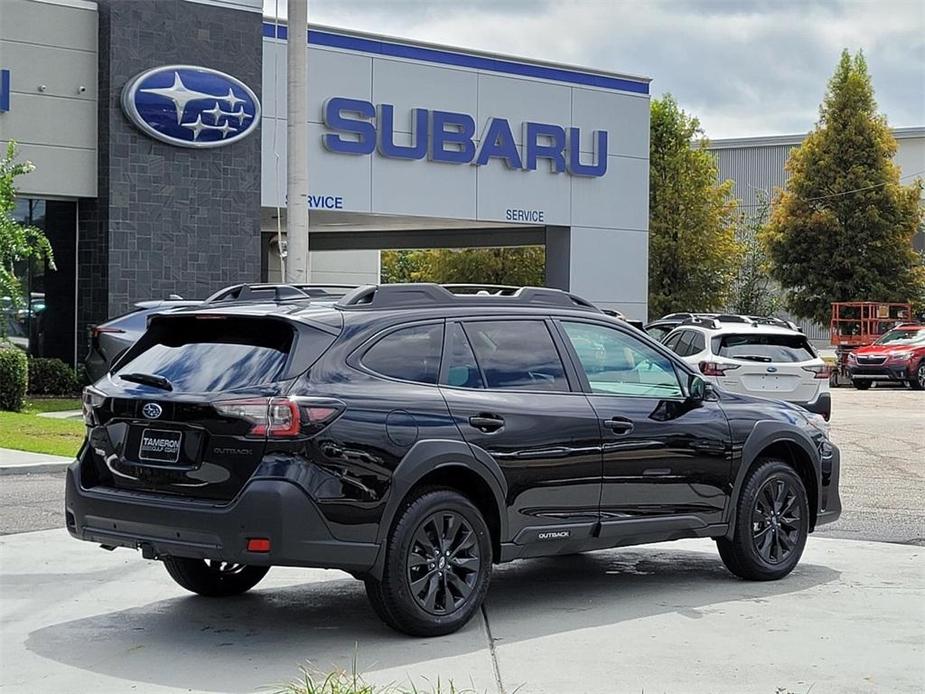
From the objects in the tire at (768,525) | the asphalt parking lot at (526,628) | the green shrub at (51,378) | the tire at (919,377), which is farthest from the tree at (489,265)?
the tire at (768,525)

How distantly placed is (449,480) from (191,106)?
18.2 m

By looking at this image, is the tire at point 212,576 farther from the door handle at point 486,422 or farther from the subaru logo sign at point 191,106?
the subaru logo sign at point 191,106

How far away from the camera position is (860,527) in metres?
11.6

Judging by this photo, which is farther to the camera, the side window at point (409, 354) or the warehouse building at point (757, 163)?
the warehouse building at point (757, 163)

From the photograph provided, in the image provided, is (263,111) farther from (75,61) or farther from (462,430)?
(462,430)

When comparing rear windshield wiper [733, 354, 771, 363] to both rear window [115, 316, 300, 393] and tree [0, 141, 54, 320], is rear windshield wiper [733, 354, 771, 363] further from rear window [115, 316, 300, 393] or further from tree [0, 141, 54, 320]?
rear window [115, 316, 300, 393]

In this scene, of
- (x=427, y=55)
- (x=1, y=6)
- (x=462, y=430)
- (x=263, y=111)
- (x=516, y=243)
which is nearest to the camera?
(x=462, y=430)

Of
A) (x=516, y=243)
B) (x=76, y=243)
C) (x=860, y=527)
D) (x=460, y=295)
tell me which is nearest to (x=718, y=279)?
(x=516, y=243)

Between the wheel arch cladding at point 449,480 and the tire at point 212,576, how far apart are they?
1444 millimetres

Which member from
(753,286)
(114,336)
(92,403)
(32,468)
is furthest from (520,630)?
(753,286)

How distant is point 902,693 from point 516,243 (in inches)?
1055

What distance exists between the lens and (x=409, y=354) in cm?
761

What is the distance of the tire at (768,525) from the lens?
889 cm

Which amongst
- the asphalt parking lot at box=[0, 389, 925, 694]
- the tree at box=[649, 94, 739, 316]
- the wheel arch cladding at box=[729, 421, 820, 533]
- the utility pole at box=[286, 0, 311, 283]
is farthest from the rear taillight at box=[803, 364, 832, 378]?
the tree at box=[649, 94, 739, 316]
